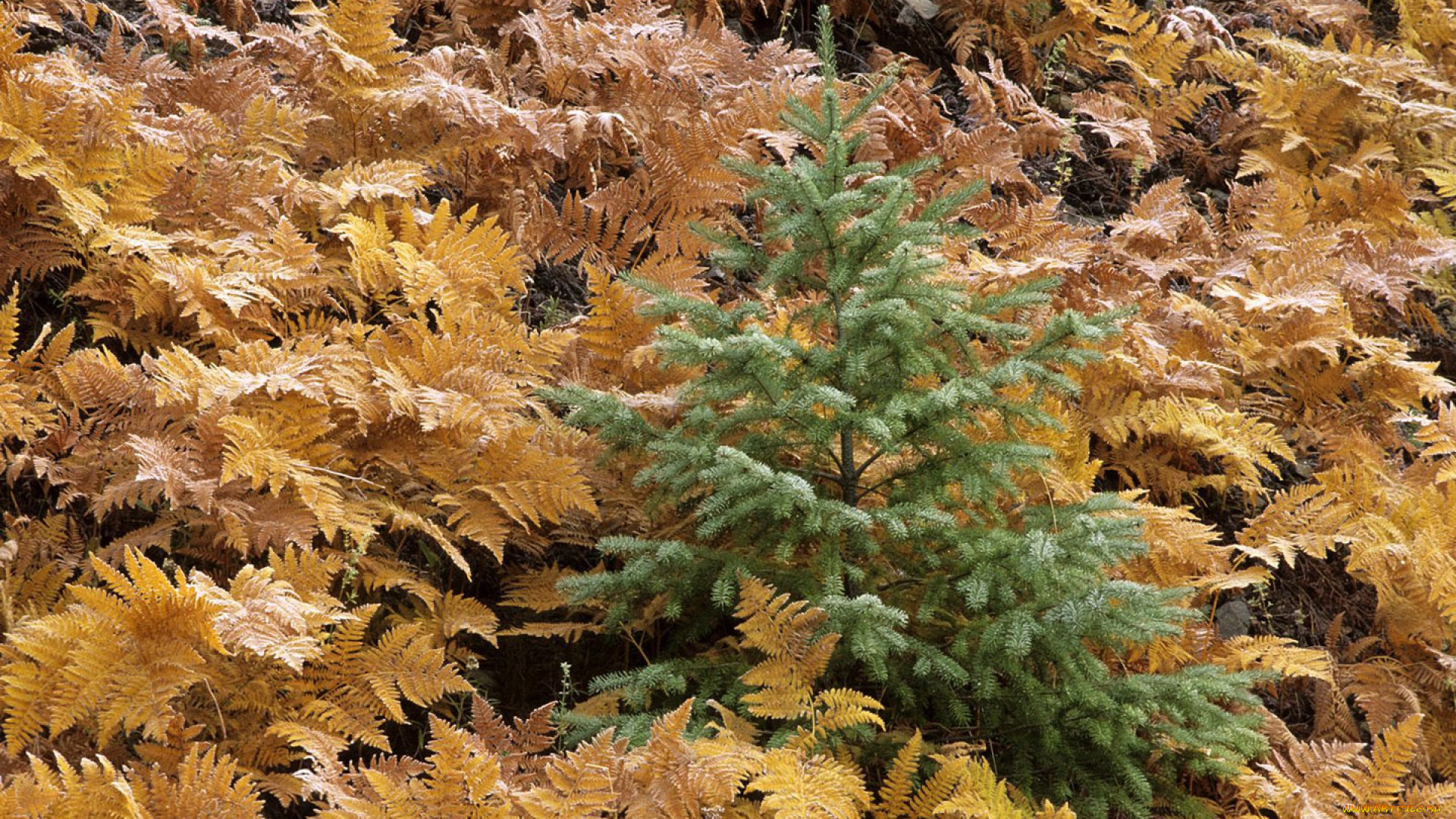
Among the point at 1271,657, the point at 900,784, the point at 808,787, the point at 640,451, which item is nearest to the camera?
the point at 808,787

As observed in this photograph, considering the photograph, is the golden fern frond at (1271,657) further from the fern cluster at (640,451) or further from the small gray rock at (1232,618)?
the small gray rock at (1232,618)

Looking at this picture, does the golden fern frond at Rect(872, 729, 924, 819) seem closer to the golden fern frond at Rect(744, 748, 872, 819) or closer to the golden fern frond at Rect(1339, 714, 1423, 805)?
the golden fern frond at Rect(744, 748, 872, 819)

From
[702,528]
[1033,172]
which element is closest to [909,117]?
[1033,172]

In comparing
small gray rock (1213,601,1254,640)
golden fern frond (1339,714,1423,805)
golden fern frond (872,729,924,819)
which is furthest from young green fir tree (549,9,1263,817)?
small gray rock (1213,601,1254,640)

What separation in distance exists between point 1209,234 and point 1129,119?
99cm

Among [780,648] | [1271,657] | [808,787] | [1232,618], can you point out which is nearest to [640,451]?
[780,648]

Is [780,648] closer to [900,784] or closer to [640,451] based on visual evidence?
[900,784]

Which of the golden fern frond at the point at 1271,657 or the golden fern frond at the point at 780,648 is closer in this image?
the golden fern frond at the point at 780,648

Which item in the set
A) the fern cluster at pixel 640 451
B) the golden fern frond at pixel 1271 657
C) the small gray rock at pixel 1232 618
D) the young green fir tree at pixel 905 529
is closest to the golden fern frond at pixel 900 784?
the fern cluster at pixel 640 451

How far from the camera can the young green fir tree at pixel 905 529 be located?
122 inches

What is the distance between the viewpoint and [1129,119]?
619 centimetres

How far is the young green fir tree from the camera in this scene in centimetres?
311

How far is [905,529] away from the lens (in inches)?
122

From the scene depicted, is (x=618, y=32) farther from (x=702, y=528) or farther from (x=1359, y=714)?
(x=1359, y=714)
